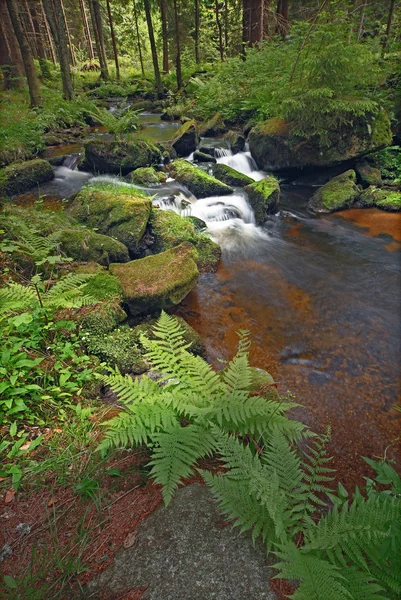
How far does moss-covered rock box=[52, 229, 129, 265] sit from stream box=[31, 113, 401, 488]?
158 centimetres

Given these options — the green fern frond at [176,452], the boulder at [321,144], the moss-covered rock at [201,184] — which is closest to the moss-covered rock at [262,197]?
the moss-covered rock at [201,184]

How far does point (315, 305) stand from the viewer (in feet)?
20.5

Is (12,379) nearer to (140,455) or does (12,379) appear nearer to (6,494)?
(6,494)

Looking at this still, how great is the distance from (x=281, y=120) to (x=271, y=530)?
41.2 feet

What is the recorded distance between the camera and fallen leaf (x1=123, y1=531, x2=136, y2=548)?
193 cm

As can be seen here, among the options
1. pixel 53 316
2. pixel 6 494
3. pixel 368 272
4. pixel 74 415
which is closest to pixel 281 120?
pixel 368 272

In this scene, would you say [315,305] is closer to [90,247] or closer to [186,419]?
[90,247]

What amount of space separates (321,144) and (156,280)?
328 inches

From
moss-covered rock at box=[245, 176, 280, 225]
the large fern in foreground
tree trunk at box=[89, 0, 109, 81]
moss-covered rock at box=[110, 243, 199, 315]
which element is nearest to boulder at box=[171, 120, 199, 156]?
moss-covered rock at box=[245, 176, 280, 225]

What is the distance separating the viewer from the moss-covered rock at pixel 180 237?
7156 millimetres

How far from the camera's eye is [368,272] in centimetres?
730

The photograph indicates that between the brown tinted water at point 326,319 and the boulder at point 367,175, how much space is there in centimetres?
199

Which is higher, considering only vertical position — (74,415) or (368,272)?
(74,415)

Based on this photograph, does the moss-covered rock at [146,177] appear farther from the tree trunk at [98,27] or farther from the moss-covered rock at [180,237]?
the tree trunk at [98,27]
